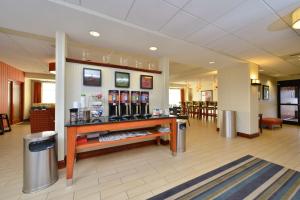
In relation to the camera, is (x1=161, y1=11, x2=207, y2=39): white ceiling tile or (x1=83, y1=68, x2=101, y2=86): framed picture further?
(x1=83, y1=68, x2=101, y2=86): framed picture

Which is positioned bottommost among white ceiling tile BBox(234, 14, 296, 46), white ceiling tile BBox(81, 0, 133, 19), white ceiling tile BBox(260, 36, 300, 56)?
white ceiling tile BBox(260, 36, 300, 56)

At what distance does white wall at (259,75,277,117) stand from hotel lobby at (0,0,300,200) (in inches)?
110

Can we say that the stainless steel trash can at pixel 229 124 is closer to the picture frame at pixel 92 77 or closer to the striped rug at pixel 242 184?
the striped rug at pixel 242 184

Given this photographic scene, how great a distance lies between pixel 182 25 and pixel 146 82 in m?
1.63

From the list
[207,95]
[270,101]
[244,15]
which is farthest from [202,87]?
[244,15]

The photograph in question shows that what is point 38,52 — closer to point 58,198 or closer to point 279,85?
point 58,198

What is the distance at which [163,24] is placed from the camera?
235cm

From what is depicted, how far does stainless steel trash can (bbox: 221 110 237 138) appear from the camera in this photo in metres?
4.60

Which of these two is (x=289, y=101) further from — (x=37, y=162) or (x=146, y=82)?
(x=37, y=162)

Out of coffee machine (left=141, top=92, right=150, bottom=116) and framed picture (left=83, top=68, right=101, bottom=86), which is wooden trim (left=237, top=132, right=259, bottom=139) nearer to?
coffee machine (left=141, top=92, right=150, bottom=116)

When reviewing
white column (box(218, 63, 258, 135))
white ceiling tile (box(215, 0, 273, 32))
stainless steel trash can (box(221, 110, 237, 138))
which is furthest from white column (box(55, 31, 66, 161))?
white column (box(218, 63, 258, 135))

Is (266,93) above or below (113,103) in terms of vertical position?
above

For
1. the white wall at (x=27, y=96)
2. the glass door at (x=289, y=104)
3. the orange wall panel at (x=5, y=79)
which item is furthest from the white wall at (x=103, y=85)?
the glass door at (x=289, y=104)

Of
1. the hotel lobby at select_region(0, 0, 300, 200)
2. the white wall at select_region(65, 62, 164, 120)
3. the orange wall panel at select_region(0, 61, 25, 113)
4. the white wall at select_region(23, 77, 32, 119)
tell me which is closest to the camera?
the hotel lobby at select_region(0, 0, 300, 200)
